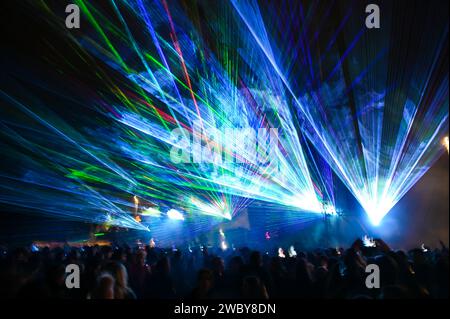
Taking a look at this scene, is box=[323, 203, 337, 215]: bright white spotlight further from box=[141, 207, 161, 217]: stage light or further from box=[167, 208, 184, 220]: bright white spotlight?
box=[141, 207, 161, 217]: stage light

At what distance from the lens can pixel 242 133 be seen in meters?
13.1

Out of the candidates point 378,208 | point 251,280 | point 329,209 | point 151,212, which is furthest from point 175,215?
point 251,280

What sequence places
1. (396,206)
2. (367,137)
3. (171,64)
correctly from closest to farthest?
(171,64) < (367,137) < (396,206)

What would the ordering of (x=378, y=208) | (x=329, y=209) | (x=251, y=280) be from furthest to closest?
(x=329, y=209) < (x=378, y=208) < (x=251, y=280)

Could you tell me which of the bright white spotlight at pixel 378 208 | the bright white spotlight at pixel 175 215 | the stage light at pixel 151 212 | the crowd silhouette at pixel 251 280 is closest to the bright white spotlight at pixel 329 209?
the bright white spotlight at pixel 378 208

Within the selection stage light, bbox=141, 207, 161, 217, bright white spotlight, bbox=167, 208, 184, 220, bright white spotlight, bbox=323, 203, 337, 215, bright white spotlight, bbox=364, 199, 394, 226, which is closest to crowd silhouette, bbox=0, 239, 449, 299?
bright white spotlight, bbox=364, 199, 394, 226

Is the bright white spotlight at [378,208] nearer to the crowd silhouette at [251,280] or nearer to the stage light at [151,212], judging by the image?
the crowd silhouette at [251,280]

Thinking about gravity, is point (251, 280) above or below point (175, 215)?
above

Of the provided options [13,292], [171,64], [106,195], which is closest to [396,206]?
[171,64]

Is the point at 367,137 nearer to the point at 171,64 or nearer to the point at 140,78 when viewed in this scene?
the point at 171,64

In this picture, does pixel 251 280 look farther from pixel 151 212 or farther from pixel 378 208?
pixel 151 212

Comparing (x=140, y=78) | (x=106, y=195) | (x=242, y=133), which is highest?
(x=140, y=78)

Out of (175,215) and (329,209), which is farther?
(175,215)

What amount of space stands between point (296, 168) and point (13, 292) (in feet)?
46.8
